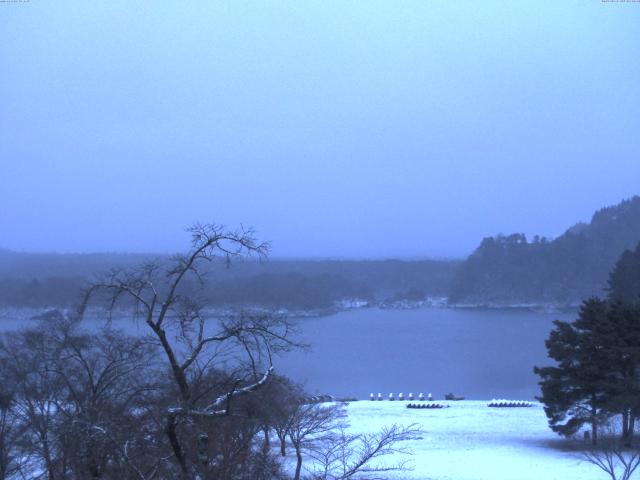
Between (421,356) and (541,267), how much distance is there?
41.4 metres

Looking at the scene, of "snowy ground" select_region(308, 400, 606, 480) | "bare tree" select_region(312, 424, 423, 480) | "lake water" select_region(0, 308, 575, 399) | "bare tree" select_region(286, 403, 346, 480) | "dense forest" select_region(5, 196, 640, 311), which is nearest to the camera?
"bare tree" select_region(312, 424, 423, 480)

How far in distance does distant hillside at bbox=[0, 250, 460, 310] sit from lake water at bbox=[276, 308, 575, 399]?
7.76 ft

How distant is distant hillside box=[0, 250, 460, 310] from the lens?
92.0 feet

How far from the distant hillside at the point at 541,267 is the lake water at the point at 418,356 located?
12.6 m

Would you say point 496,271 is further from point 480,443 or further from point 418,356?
point 480,443

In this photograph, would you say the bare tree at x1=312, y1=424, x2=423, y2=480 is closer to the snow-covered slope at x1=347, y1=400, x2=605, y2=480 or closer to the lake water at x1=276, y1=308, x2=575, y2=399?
the snow-covered slope at x1=347, y1=400, x2=605, y2=480

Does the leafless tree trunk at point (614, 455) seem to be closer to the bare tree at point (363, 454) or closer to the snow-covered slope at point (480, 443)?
the snow-covered slope at point (480, 443)

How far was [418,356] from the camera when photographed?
34938 millimetres

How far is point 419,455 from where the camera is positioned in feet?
42.7

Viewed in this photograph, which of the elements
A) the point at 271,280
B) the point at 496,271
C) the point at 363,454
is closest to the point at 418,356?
the point at 271,280

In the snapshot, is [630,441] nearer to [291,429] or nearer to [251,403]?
[291,429]

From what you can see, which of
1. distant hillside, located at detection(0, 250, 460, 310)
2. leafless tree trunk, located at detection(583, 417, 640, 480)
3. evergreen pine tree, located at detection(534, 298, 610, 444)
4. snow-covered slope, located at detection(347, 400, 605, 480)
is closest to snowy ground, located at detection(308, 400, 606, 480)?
snow-covered slope, located at detection(347, 400, 605, 480)

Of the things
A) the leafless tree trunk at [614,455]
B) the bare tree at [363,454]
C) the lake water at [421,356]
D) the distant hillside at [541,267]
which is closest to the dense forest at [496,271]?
the distant hillside at [541,267]

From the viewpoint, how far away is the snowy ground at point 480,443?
11352 millimetres
